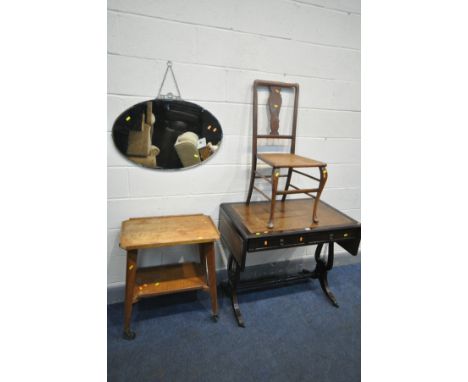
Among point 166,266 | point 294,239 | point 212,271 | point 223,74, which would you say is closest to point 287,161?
point 294,239

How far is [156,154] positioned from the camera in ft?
5.85

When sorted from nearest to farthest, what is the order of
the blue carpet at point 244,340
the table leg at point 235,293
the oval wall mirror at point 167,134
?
1. the blue carpet at point 244,340
2. the oval wall mirror at point 167,134
3. the table leg at point 235,293

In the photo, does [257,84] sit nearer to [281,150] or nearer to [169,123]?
[281,150]

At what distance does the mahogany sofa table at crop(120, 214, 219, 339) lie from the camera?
153 cm

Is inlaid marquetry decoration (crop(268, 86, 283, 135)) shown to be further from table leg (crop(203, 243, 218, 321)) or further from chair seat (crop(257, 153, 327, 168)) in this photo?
table leg (crop(203, 243, 218, 321))

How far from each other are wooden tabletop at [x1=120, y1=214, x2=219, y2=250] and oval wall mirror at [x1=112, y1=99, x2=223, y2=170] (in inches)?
14.5

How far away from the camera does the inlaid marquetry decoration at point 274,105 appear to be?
6.18ft

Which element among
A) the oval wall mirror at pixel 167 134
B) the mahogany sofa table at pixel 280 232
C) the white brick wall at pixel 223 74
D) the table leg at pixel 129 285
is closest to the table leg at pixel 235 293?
the mahogany sofa table at pixel 280 232

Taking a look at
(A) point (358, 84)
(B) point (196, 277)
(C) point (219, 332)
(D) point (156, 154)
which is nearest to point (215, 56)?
(D) point (156, 154)

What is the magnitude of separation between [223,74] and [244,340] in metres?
1.75

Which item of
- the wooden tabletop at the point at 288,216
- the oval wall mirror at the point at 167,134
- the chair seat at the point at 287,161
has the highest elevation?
the oval wall mirror at the point at 167,134

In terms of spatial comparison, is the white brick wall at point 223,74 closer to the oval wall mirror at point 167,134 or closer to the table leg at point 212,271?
the oval wall mirror at point 167,134

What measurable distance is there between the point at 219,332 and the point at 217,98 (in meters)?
1.57

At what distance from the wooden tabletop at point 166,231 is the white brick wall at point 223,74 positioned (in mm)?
122
